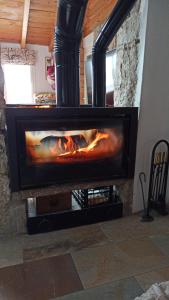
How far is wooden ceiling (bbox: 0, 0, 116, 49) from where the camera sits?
3.18 metres

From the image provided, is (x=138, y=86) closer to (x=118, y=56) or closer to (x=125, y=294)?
(x=118, y=56)

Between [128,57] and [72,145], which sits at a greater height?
[128,57]

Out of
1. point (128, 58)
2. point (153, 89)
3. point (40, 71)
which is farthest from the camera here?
point (40, 71)

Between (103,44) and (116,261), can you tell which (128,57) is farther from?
(116,261)

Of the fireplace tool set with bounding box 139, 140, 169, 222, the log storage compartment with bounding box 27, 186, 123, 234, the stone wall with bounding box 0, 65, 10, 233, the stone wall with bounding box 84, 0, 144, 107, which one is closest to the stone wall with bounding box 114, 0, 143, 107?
the stone wall with bounding box 84, 0, 144, 107

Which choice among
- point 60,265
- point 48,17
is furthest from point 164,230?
point 48,17

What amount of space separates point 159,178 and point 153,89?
90cm

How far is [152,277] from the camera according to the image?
147 cm

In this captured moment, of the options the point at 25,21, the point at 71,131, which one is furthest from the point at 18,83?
the point at 71,131

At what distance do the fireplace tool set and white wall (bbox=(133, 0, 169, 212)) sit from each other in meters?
0.07

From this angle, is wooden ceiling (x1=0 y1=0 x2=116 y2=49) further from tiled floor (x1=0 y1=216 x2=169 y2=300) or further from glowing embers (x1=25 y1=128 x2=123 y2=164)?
tiled floor (x1=0 y1=216 x2=169 y2=300)

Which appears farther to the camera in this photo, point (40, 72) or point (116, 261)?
point (40, 72)

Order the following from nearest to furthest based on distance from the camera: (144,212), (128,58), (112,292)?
1. (112,292)
2. (128,58)
3. (144,212)

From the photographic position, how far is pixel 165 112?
7.02 feet
